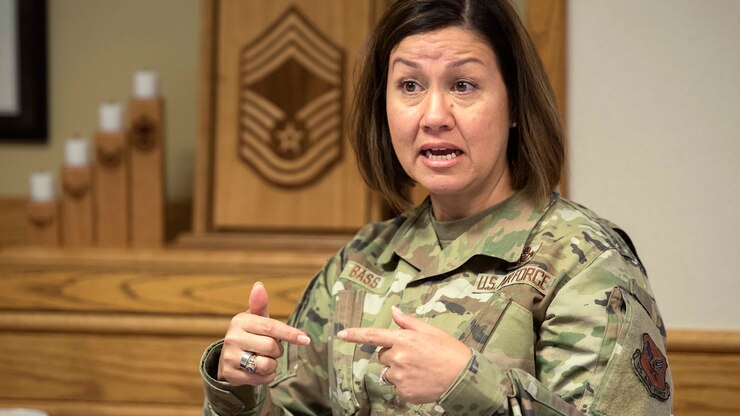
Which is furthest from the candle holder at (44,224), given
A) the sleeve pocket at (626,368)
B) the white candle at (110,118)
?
the sleeve pocket at (626,368)

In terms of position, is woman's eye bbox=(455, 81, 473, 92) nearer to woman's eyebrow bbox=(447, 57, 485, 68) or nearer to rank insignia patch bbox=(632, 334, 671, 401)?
woman's eyebrow bbox=(447, 57, 485, 68)

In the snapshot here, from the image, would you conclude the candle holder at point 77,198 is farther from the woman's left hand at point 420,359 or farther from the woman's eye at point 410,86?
the woman's left hand at point 420,359

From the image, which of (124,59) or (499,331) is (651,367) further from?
(124,59)

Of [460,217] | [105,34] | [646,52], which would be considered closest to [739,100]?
[646,52]

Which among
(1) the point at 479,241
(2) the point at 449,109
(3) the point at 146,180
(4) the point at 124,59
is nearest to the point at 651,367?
(1) the point at 479,241

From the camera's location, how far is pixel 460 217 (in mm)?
1521

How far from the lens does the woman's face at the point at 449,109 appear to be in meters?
1.40

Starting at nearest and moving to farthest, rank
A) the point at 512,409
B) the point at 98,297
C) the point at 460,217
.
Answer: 1. the point at 512,409
2. the point at 460,217
3. the point at 98,297

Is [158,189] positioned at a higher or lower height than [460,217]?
lower

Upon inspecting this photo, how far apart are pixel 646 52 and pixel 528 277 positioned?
2.21 ft

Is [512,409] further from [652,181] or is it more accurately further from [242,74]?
[242,74]

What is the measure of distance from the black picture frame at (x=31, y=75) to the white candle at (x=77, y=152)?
386 millimetres

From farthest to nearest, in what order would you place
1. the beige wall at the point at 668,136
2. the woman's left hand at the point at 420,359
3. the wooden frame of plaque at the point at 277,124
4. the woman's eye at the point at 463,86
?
the wooden frame of plaque at the point at 277,124 < the beige wall at the point at 668,136 < the woman's eye at the point at 463,86 < the woman's left hand at the point at 420,359

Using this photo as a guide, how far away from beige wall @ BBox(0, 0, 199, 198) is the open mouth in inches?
61.7
